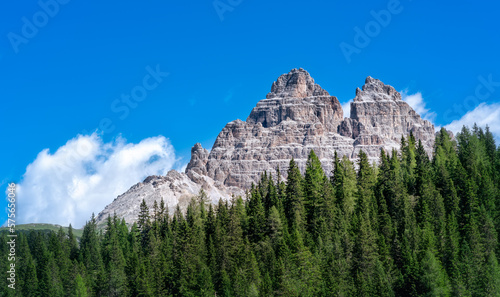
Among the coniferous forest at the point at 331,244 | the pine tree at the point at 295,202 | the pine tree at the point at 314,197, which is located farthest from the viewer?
the pine tree at the point at 314,197

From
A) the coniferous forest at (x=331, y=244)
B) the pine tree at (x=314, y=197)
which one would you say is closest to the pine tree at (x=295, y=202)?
the coniferous forest at (x=331, y=244)

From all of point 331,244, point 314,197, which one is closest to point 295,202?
point 314,197

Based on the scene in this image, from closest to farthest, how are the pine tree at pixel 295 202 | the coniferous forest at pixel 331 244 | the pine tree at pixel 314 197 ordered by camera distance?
the coniferous forest at pixel 331 244 < the pine tree at pixel 295 202 < the pine tree at pixel 314 197

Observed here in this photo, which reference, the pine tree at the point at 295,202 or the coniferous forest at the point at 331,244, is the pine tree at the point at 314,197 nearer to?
the coniferous forest at the point at 331,244

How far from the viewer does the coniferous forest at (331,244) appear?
92.0 m

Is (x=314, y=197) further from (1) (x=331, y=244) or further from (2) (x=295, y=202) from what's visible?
(1) (x=331, y=244)

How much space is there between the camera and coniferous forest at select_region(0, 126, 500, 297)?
92000 mm

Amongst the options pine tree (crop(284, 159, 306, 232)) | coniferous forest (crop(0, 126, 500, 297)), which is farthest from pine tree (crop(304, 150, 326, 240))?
pine tree (crop(284, 159, 306, 232))

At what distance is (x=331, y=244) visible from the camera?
100 m

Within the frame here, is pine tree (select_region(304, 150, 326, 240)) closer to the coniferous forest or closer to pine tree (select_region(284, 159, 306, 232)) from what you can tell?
the coniferous forest

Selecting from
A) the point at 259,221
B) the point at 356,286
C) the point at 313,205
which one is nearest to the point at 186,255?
the point at 259,221

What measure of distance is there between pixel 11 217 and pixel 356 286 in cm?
4412

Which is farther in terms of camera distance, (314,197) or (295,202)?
(314,197)

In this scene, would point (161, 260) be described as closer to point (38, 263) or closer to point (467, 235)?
point (38, 263)
